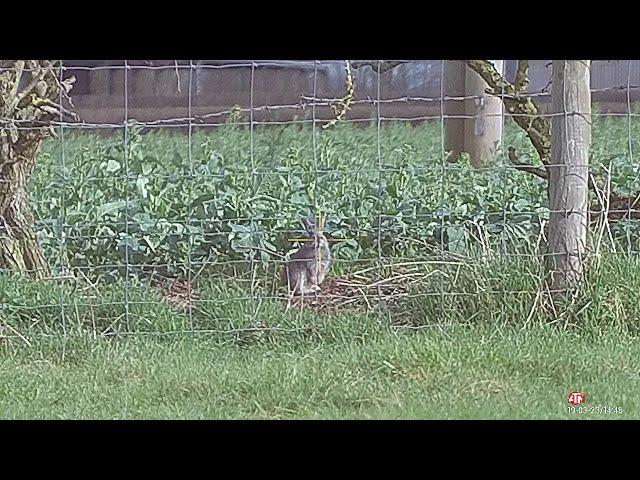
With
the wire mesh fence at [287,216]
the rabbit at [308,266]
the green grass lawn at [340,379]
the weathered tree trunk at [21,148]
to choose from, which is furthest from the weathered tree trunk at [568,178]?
the weathered tree trunk at [21,148]

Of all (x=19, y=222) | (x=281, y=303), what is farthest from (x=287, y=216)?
(x=19, y=222)

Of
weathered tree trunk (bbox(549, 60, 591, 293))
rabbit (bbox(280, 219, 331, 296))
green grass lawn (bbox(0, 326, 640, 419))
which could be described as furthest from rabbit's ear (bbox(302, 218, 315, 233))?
weathered tree trunk (bbox(549, 60, 591, 293))

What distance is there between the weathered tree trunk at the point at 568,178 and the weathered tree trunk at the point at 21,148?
85cm

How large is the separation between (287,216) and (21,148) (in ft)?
1.59

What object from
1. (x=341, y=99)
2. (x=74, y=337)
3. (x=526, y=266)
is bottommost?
(x=74, y=337)

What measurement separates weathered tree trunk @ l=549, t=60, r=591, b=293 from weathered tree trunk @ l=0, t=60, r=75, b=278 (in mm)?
854

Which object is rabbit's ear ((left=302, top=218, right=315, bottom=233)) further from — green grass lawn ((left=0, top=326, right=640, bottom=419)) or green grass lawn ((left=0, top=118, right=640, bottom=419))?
green grass lawn ((left=0, top=326, right=640, bottom=419))

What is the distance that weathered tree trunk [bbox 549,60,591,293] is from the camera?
1.89 m

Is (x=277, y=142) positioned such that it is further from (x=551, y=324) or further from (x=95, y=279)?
(x=551, y=324)

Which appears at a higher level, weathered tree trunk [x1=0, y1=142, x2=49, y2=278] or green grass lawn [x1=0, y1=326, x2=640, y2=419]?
weathered tree trunk [x1=0, y1=142, x2=49, y2=278]

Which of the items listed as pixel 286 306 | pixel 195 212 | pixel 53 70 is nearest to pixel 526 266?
pixel 286 306

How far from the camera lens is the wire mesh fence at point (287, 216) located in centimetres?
186

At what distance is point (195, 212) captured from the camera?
6.24 ft
